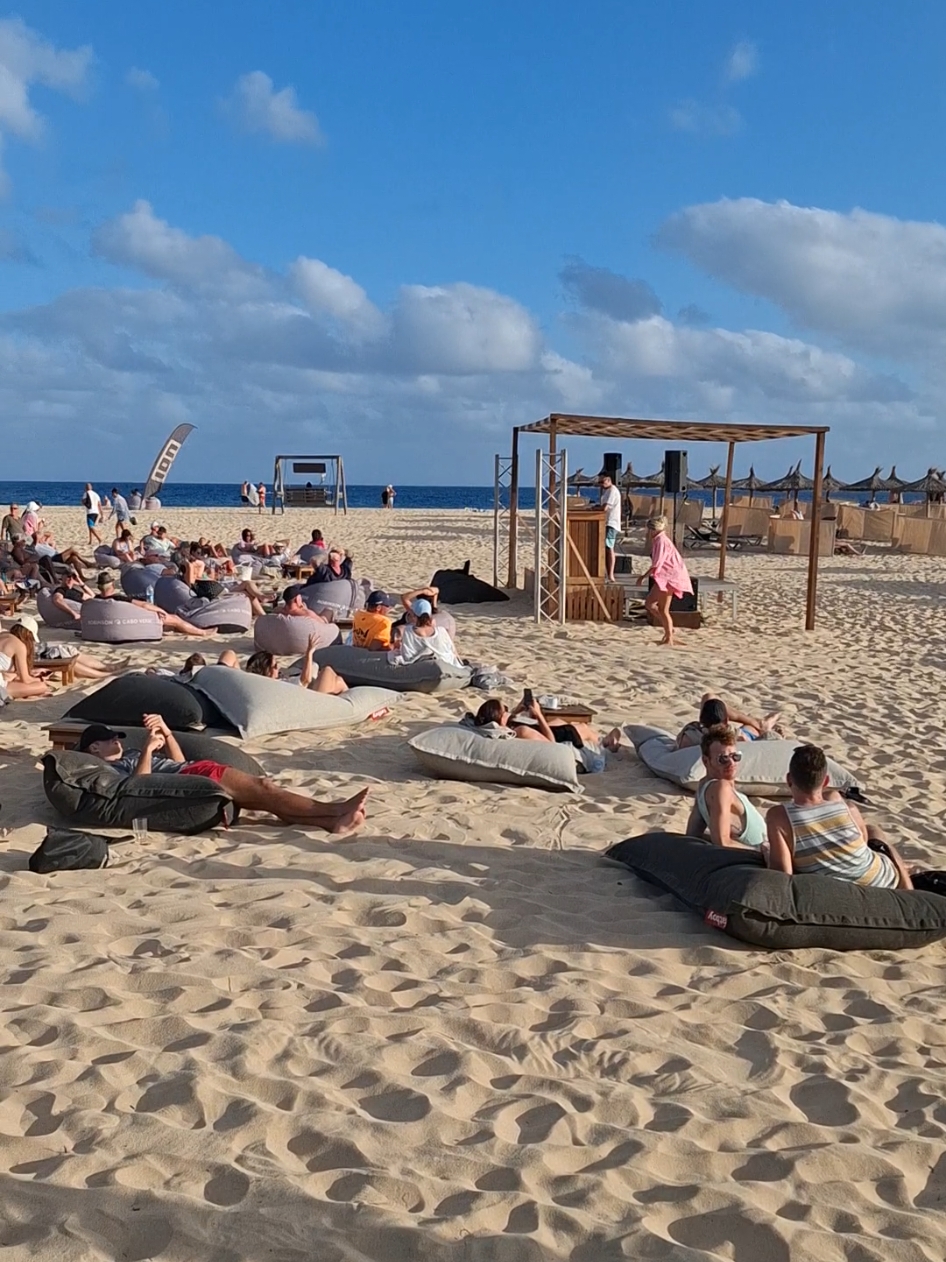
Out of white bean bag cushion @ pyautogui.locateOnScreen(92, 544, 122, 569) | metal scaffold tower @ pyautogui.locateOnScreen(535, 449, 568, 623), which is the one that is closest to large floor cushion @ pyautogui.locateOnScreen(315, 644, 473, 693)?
metal scaffold tower @ pyautogui.locateOnScreen(535, 449, 568, 623)

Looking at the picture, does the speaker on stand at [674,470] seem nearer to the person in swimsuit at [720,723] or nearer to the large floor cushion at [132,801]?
the person in swimsuit at [720,723]

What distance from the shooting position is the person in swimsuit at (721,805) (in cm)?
515

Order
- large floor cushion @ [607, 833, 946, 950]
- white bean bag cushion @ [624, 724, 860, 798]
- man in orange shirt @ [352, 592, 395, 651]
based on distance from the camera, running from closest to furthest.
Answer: large floor cushion @ [607, 833, 946, 950] < white bean bag cushion @ [624, 724, 860, 798] < man in orange shirt @ [352, 592, 395, 651]

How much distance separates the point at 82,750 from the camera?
6191 mm

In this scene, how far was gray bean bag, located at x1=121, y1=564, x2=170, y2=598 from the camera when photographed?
13.7m

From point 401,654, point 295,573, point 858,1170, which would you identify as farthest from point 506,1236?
point 295,573

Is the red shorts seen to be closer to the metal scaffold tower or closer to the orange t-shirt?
the orange t-shirt

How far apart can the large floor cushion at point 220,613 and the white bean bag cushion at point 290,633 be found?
1.86m

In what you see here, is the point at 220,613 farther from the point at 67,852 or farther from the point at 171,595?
the point at 67,852

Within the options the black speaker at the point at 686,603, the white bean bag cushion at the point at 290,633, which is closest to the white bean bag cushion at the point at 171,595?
the white bean bag cushion at the point at 290,633

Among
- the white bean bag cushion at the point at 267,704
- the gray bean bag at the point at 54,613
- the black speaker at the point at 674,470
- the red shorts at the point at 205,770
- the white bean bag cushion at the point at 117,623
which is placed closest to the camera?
the red shorts at the point at 205,770

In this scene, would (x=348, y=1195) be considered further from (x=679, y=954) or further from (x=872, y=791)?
(x=872, y=791)

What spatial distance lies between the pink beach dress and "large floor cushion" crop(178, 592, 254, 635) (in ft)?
15.5

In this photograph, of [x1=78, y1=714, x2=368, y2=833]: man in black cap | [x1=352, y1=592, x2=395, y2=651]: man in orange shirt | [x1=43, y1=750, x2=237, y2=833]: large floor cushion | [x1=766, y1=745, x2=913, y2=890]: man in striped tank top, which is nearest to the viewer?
[x1=766, y1=745, x2=913, y2=890]: man in striped tank top
